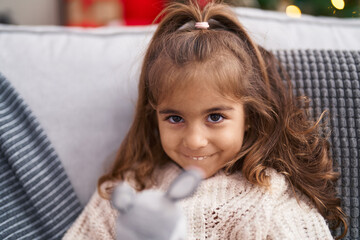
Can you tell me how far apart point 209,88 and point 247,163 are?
19 centimetres

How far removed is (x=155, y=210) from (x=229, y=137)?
0.25 metres

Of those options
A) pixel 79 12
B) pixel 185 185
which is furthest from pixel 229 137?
pixel 79 12

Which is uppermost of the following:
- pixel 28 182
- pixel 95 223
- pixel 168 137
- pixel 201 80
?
pixel 201 80

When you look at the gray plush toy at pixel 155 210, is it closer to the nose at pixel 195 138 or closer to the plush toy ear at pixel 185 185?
the plush toy ear at pixel 185 185

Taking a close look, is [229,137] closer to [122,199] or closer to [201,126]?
[201,126]

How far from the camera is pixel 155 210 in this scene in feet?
1.87

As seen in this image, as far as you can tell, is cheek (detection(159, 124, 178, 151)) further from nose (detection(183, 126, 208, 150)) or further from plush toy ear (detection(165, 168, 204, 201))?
plush toy ear (detection(165, 168, 204, 201))

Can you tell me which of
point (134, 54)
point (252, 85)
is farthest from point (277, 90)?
point (134, 54)

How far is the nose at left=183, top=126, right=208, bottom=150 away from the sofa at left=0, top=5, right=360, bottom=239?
0.88 feet

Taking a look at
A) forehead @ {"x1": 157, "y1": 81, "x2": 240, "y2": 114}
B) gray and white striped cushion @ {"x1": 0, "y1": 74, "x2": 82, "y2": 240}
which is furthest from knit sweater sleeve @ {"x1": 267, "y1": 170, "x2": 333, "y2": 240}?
gray and white striped cushion @ {"x1": 0, "y1": 74, "x2": 82, "y2": 240}

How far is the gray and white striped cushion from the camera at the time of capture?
816mm

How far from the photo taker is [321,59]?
33.8 inches

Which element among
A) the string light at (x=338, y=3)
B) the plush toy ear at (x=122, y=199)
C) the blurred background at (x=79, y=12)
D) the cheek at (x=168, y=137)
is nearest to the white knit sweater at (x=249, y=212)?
the cheek at (x=168, y=137)

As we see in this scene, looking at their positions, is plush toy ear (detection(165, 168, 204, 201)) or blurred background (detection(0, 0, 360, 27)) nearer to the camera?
plush toy ear (detection(165, 168, 204, 201))
